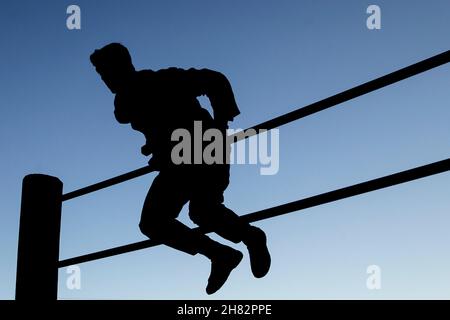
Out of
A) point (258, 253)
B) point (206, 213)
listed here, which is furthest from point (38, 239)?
point (258, 253)

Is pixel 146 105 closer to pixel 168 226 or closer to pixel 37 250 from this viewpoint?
pixel 168 226

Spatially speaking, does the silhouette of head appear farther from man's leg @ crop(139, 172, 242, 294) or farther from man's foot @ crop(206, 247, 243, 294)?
man's foot @ crop(206, 247, 243, 294)

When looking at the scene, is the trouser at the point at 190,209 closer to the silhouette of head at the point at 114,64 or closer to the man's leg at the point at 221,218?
the man's leg at the point at 221,218

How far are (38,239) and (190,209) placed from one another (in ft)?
2.78

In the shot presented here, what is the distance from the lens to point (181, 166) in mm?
2988

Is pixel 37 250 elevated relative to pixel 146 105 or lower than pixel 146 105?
lower

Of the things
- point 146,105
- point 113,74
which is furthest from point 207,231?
point 113,74

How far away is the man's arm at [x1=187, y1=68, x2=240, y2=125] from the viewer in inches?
114

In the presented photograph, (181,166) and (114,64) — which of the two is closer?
(181,166)

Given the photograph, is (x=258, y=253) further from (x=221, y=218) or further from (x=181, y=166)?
(x=181, y=166)

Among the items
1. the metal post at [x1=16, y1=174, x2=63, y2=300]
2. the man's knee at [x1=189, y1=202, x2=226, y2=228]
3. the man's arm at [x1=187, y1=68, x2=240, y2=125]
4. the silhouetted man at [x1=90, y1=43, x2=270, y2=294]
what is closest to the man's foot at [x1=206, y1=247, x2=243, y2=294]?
the silhouetted man at [x1=90, y1=43, x2=270, y2=294]
